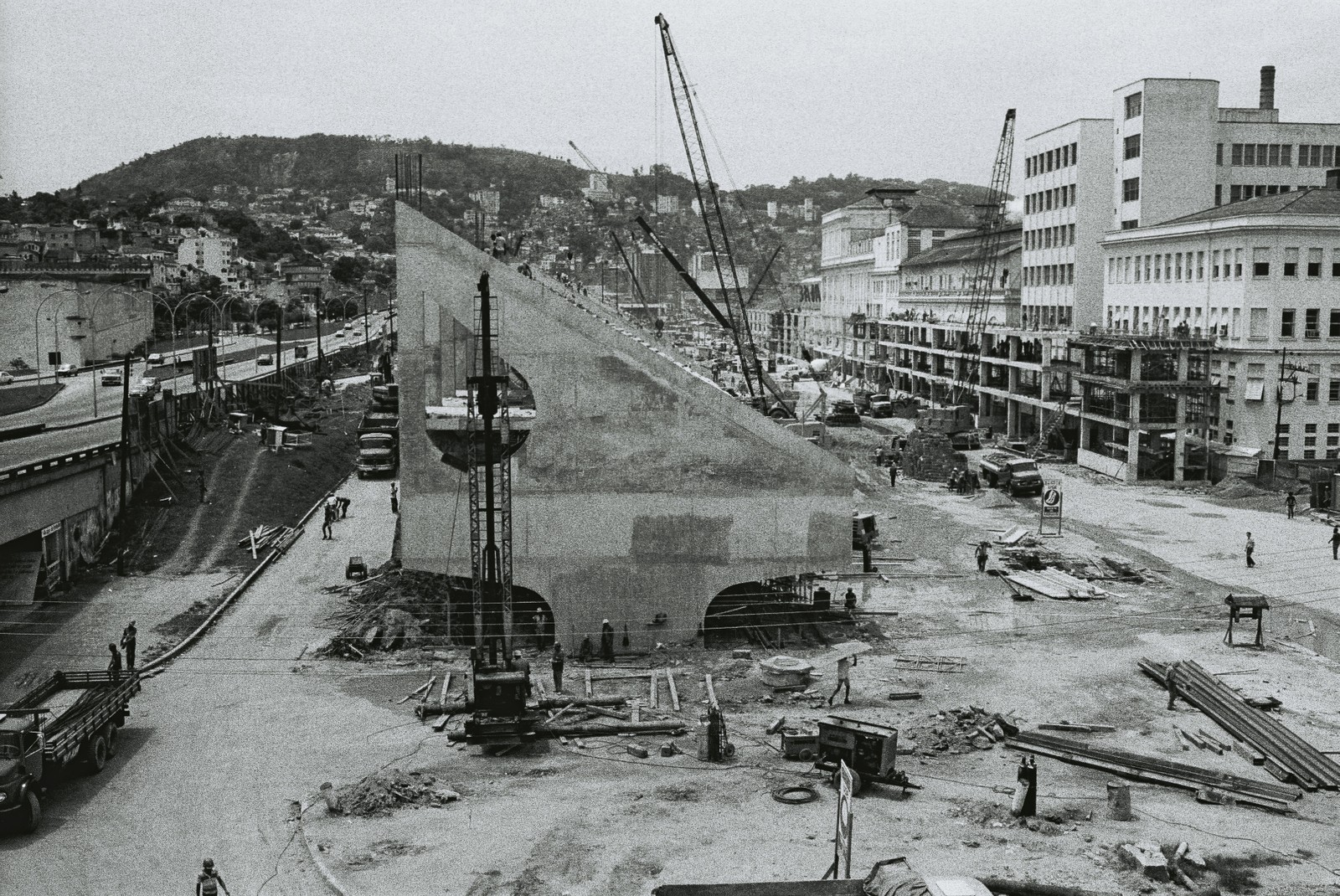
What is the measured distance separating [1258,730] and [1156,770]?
3.70 metres

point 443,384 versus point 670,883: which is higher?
point 443,384

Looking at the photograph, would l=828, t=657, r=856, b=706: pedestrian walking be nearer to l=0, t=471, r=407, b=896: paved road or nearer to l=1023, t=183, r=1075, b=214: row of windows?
l=0, t=471, r=407, b=896: paved road

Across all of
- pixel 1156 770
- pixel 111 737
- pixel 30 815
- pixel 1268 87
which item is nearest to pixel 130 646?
pixel 111 737

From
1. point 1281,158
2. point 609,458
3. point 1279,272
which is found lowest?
point 609,458

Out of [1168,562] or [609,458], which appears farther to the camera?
[1168,562]

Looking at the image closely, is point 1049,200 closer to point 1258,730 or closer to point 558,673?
point 1258,730

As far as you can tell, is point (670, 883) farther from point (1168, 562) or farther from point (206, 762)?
point (1168, 562)

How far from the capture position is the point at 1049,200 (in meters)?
101

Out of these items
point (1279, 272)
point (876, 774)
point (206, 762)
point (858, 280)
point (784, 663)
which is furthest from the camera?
point (858, 280)

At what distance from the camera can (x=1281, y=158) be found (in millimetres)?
90625

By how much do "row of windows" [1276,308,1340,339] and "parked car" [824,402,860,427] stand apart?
138 ft

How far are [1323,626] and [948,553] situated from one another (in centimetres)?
1622

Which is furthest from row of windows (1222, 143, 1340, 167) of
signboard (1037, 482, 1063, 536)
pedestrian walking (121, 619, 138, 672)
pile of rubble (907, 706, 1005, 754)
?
pedestrian walking (121, 619, 138, 672)

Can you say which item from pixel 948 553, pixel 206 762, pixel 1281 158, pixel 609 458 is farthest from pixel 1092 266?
pixel 206 762
